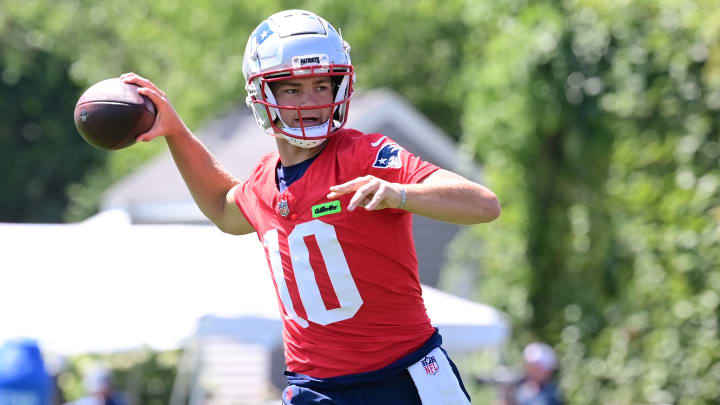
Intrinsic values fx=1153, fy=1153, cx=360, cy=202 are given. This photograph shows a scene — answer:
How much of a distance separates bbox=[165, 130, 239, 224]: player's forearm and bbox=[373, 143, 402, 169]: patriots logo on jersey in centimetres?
103

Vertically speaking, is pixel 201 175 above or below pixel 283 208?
above

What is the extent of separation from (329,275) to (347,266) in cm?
7

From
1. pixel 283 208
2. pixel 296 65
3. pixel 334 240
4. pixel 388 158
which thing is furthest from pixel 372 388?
pixel 296 65

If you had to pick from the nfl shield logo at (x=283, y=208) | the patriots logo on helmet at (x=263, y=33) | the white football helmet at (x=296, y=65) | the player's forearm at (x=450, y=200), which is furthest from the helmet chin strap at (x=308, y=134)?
the player's forearm at (x=450, y=200)

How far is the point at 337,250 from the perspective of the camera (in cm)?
412

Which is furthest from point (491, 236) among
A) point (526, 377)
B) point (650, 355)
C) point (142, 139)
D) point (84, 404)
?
point (142, 139)

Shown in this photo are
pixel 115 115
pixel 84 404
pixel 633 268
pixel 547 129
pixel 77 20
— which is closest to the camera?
pixel 115 115

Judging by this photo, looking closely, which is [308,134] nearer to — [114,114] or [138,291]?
[114,114]

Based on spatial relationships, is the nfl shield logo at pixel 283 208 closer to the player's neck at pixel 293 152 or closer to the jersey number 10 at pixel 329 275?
the jersey number 10 at pixel 329 275

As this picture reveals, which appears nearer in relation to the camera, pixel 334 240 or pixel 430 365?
pixel 334 240

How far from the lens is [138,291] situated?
33.7 feet

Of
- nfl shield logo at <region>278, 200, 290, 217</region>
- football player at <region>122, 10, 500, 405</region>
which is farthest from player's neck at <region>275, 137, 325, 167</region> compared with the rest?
nfl shield logo at <region>278, 200, 290, 217</region>

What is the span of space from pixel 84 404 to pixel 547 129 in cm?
758

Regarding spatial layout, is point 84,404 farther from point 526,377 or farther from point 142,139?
point 142,139
